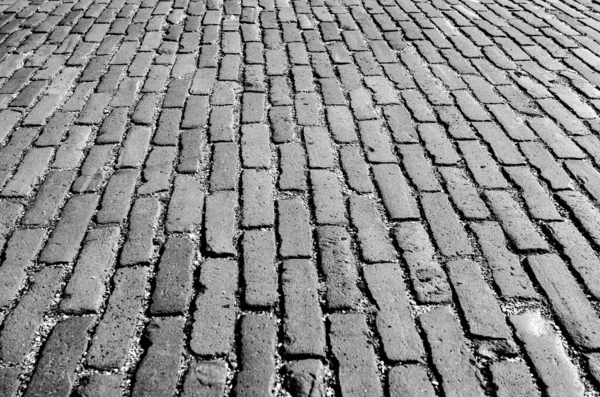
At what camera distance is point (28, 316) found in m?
2.36

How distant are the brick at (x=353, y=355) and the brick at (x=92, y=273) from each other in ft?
3.02

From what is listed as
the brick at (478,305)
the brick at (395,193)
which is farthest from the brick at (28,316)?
the brick at (478,305)

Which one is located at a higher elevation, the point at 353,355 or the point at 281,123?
the point at 353,355

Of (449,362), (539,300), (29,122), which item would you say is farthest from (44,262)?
(539,300)

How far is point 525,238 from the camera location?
280 cm


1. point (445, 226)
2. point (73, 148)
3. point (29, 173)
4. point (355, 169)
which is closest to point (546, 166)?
point (445, 226)

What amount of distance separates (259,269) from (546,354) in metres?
1.14

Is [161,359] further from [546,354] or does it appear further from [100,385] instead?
[546,354]

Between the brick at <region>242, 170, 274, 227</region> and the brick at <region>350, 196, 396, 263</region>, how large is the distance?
15.7 inches

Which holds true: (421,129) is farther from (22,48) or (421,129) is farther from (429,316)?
(22,48)

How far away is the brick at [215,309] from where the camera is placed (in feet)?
7.41

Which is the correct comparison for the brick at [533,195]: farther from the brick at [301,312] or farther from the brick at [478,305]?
the brick at [301,312]

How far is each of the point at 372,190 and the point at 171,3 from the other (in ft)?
11.6

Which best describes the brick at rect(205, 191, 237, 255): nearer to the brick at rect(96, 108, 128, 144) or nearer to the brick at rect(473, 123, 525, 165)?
the brick at rect(96, 108, 128, 144)
